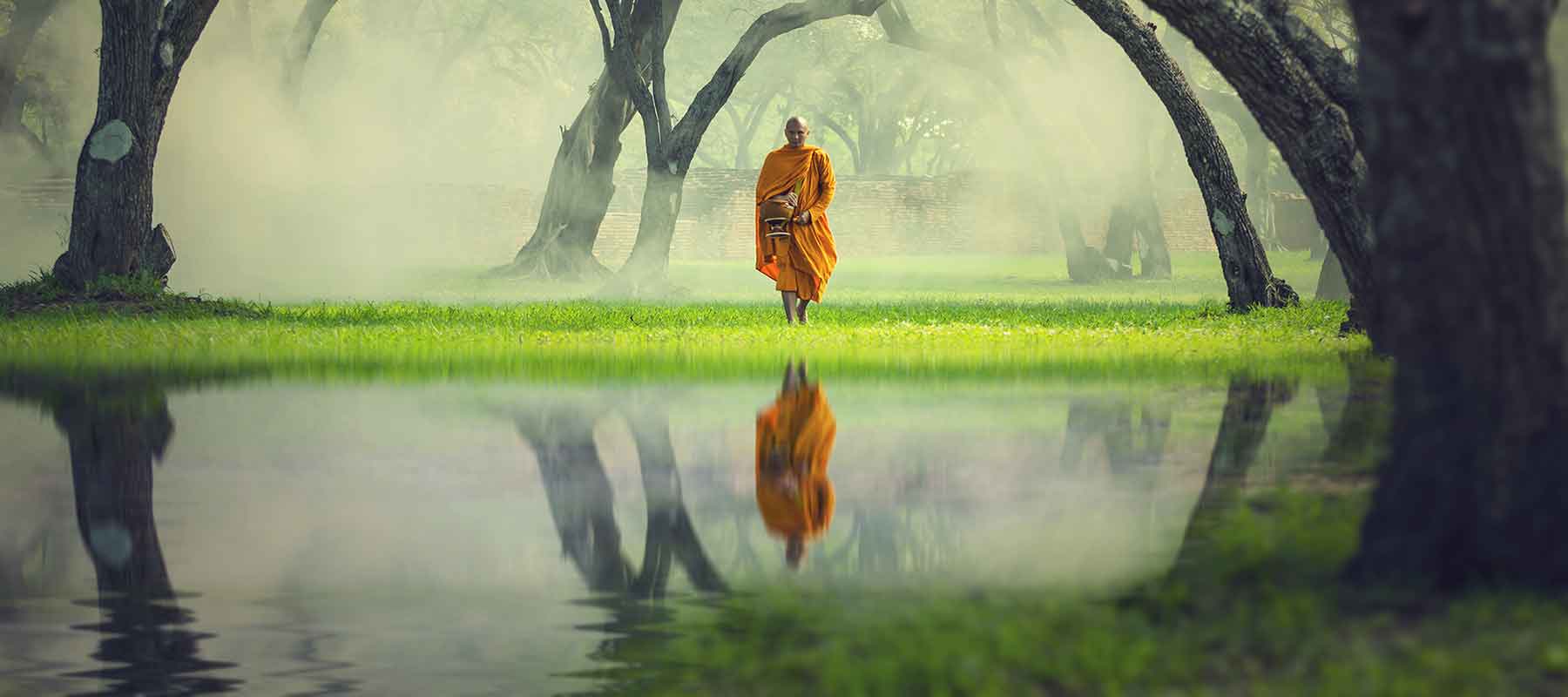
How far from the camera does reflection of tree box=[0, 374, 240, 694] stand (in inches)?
222

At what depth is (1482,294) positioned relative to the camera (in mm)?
5645

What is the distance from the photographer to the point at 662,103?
1129 inches

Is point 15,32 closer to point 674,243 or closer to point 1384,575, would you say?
point 674,243

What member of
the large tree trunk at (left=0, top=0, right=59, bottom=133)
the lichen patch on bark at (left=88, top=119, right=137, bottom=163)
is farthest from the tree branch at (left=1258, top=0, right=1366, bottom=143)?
the large tree trunk at (left=0, top=0, right=59, bottom=133)

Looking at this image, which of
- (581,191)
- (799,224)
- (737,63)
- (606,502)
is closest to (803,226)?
(799,224)

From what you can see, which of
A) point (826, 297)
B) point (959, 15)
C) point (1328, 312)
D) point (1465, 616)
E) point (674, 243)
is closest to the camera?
point (1465, 616)

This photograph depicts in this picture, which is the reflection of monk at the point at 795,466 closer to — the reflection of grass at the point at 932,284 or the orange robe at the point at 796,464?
the orange robe at the point at 796,464

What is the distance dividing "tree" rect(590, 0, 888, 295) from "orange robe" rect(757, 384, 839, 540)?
49.9 feet

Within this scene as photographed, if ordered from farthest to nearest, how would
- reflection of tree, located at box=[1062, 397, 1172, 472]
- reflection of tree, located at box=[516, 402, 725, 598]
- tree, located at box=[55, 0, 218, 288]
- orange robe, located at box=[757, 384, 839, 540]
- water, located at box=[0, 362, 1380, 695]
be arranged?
1. tree, located at box=[55, 0, 218, 288]
2. reflection of tree, located at box=[1062, 397, 1172, 472]
3. orange robe, located at box=[757, 384, 839, 540]
4. reflection of tree, located at box=[516, 402, 725, 598]
5. water, located at box=[0, 362, 1380, 695]

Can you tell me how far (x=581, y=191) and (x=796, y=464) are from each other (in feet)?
78.1

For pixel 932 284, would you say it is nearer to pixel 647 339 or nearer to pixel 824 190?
pixel 824 190

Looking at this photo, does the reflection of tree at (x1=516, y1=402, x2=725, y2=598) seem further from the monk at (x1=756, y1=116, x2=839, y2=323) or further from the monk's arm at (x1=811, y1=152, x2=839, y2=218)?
the monk's arm at (x1=811, y1=152, x2=839, y2=218)

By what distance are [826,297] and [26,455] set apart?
73.3 feet

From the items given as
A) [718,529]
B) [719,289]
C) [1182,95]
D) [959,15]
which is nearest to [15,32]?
[719,289]
